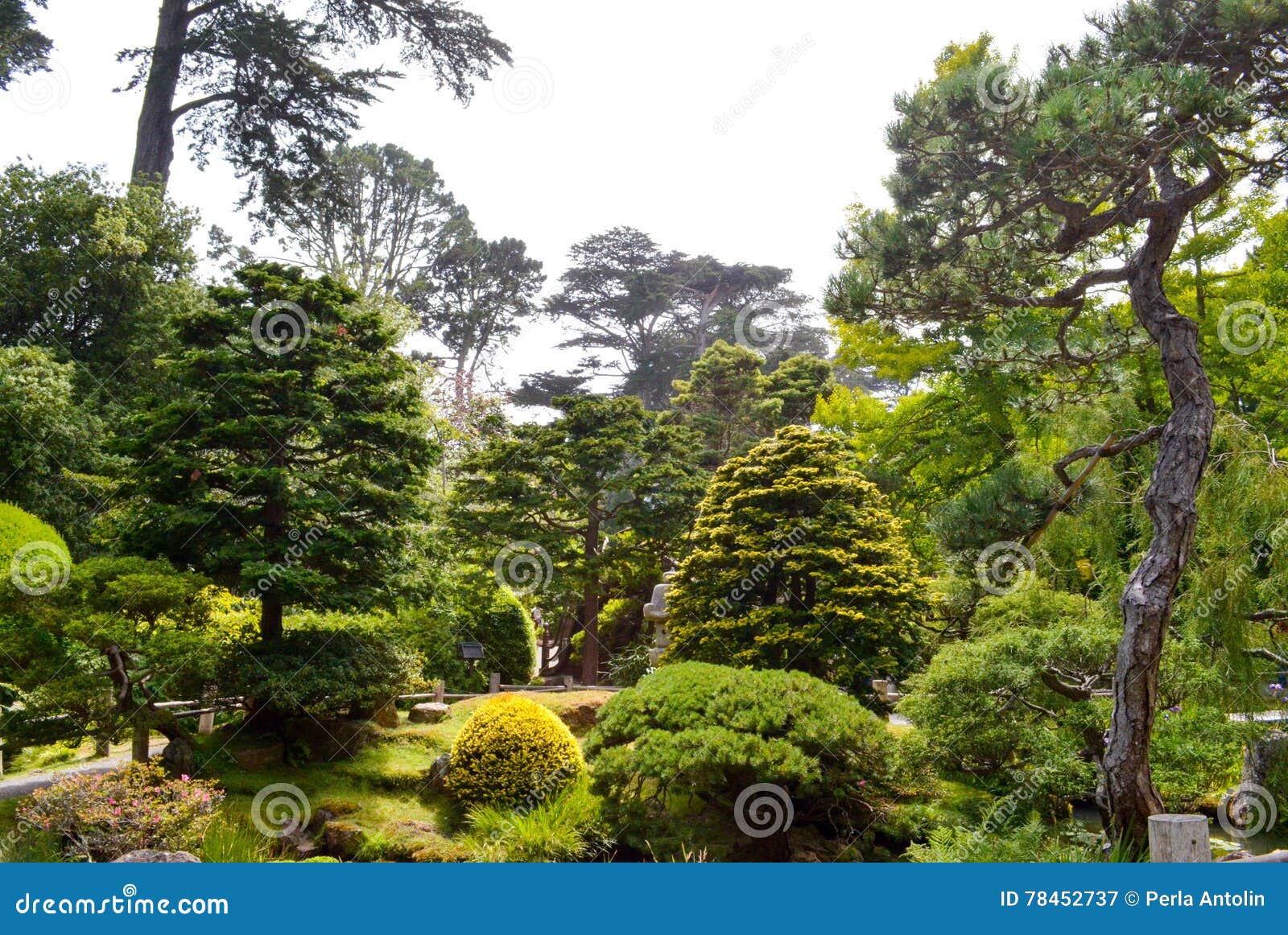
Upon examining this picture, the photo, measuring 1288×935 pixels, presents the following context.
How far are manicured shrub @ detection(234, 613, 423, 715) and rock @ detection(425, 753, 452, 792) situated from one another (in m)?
0.94

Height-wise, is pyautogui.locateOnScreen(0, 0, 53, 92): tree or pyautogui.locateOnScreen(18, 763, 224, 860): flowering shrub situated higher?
pyautogui.locateOnScreen(0, 0, 53, 92): tree

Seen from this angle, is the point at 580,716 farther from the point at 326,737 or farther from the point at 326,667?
the point at 326,667

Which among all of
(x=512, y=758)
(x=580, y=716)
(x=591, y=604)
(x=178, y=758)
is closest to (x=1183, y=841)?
(x=512, y=758)

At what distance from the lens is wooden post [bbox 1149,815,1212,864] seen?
4375 mm

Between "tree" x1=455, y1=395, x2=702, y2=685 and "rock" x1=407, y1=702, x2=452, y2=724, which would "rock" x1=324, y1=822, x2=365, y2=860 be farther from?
"tree" x1=455, y1=395, x2=702, y2=685

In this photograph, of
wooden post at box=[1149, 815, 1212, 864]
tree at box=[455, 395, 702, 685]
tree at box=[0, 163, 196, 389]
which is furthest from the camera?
tree at box=[455, 395, 702, 685]

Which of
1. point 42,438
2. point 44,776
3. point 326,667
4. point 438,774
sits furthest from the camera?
point 42,438

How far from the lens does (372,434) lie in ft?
30.1

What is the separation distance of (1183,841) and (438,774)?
20.7 ft

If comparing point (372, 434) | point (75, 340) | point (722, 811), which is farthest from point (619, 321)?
point (722, 811)

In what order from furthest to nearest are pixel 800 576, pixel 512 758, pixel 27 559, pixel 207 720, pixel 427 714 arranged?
pixel 427 714
pixel 800 576
pixel 207 720
pixel 512 758
pixel 27 559

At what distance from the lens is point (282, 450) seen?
891 cm

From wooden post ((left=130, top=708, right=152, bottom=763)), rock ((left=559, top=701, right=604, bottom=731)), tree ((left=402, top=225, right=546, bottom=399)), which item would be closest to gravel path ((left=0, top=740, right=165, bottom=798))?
wooden post ((left=130, top=708, right=152, bottom=763))

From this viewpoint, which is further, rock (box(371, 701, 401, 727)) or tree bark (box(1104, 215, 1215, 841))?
rock (box(371, 701, 401, 727))
